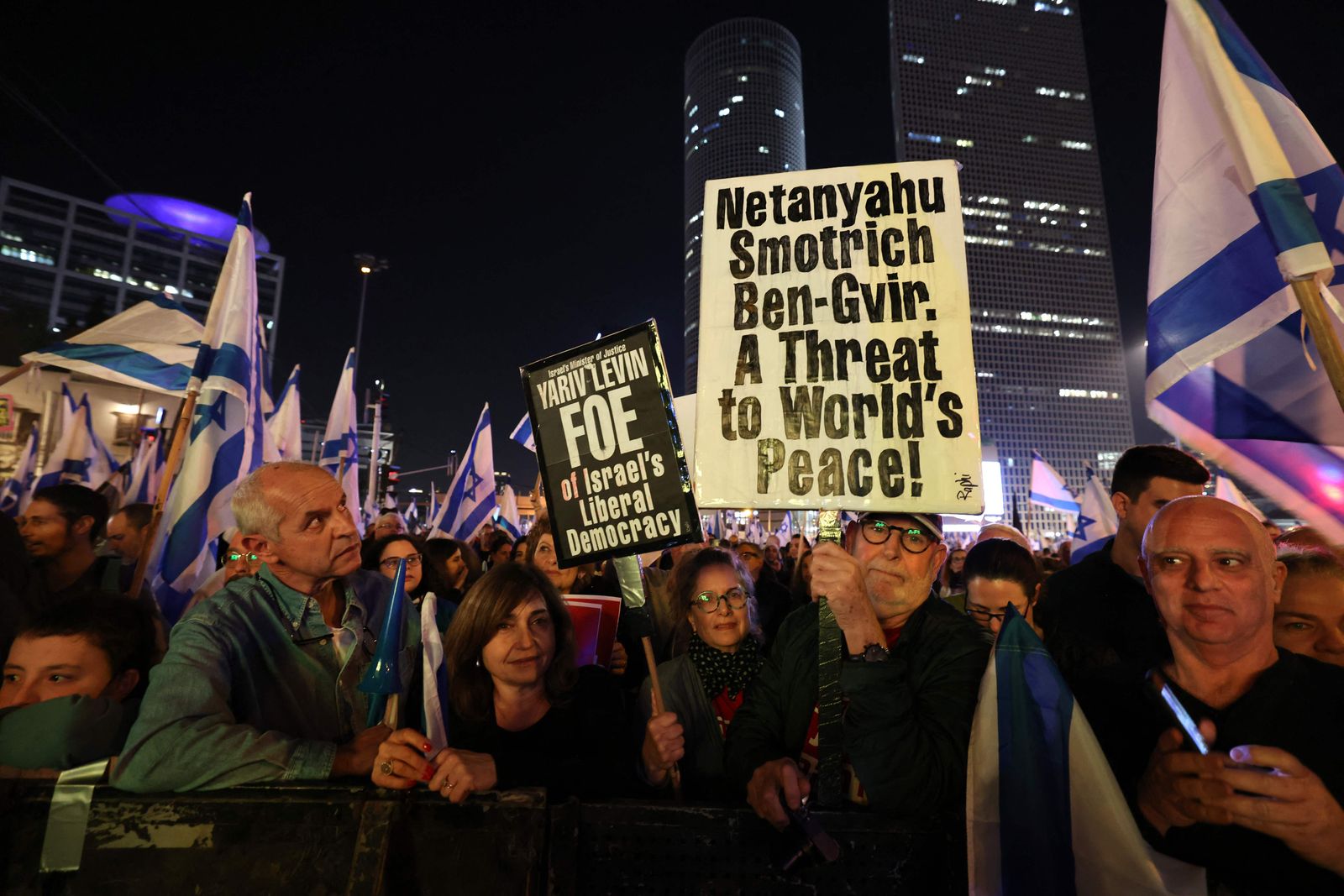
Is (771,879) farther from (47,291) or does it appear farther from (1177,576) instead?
(47,291)

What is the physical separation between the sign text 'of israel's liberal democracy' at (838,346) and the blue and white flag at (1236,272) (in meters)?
1.01

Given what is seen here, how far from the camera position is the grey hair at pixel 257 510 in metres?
2.64

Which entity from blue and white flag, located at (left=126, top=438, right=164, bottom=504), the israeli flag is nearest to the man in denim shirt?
blue and white flag, located at (left=126, top=438, right=164, bottom=504)

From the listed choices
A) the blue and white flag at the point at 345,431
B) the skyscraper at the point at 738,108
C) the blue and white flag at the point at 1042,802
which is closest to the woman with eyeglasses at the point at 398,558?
the blue and white flag at the point at 1042,802

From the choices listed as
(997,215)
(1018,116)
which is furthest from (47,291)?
(1018,116)

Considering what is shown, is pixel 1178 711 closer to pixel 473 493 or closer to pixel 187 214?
pixel 473 493

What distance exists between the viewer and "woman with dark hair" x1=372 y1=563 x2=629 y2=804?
259cm

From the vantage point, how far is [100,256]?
263 ft

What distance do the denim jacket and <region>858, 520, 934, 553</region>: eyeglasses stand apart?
1.85m

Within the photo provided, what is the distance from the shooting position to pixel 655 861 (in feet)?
6.06

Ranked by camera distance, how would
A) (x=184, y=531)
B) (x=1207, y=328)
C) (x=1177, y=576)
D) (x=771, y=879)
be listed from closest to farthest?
(x=771, y=879)
(x=1177, y=576)
(x=1207, y=328)
(x=184, y=531)

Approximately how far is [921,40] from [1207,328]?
534ft

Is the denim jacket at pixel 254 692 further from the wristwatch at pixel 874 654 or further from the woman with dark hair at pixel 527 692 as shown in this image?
the wristwatch at pixel 874 654
